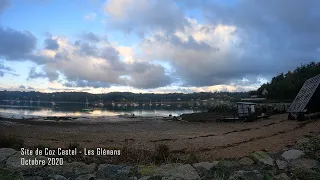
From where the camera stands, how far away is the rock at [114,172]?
6.23 meters

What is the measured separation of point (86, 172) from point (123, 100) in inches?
7360

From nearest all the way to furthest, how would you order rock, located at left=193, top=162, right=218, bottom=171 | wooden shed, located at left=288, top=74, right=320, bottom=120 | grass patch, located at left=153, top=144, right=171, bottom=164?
rock, located at left=193, top=162, right=218, bottom=171 → grass patch, located at left=153, top=144, right=171, bottom=164 → wooden shed, located at left=288, top=74, right=320, bottom=120

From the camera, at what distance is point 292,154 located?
283 inches

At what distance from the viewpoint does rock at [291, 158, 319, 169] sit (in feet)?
20.9

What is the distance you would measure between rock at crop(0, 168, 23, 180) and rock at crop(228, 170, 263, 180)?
171 inches

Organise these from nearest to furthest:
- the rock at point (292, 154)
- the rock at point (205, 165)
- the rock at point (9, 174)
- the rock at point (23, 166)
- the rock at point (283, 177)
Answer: the rock at point (9, 174), the rock at point (283, 177), the rock at point (23, 166), the rock at point (205, 165), the rock at point (292, 154)

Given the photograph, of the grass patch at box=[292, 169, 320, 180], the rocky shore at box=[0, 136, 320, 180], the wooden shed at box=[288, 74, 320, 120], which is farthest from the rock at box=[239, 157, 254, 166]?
the wooden shed at box=[288, 74, 320, 120]

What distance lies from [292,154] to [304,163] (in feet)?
2.05

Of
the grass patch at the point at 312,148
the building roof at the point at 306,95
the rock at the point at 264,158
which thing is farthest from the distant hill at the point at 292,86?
the rock at the point at 264,158

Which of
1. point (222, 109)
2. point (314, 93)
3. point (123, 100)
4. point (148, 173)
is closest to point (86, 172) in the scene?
point (148, 173)

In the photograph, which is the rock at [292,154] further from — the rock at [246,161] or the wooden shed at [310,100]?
the wooden shed at [310,100]

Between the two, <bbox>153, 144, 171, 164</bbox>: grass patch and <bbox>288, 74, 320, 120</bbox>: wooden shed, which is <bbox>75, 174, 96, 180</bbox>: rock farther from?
<bbox>288, 74, 320, 120</bbox>: wooden shed

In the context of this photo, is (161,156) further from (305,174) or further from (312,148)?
(312,148)

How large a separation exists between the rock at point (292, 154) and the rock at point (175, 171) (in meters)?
2.47
